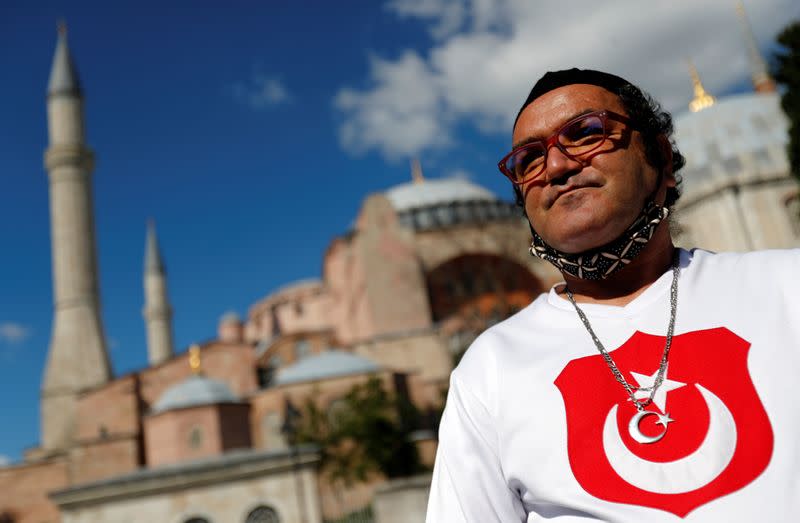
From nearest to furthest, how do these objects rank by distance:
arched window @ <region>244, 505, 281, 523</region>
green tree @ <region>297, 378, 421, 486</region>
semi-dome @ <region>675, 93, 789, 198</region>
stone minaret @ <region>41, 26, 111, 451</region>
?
arched window @ <region>244, 505, 281, 523</region>, green tree @ <region>297, 378, 421, 486</region>, stone minaret @ <region>41, 26, 111, 451</region>, semi-dome @ <region>675, 93, 789, 198</region>

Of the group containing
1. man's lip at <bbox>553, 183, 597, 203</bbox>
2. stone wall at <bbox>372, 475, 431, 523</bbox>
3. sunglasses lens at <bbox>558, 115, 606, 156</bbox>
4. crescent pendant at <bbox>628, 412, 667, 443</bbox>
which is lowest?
stone wall at <bbox>372, 475, 431, 523</bbox>

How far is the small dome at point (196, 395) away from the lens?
70.8 feet

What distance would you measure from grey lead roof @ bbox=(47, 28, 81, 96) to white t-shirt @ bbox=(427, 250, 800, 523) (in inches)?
1259

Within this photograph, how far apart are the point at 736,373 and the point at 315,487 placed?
480 inches

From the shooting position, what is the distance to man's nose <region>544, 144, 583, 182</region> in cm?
153

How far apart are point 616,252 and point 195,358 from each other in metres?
24.5

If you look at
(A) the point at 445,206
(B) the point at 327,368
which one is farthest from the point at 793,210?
(B) the point at 327,368

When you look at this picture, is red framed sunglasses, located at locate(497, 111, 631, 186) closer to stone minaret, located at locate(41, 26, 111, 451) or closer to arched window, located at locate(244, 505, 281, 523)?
arched window, located at locate(244, 505, 281, 523)

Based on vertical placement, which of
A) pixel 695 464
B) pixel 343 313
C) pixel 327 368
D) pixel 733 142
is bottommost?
pixel 695 464

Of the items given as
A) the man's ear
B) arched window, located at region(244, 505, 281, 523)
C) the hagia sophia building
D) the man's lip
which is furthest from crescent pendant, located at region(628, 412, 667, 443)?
the hagia sophia building

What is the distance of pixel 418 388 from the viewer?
22.9 metres

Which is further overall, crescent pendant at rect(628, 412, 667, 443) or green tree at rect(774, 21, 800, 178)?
green tree at rect(774, 21, 800, 178)

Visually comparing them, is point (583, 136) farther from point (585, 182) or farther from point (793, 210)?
point (793, 210)

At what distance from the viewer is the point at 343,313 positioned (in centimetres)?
3167
